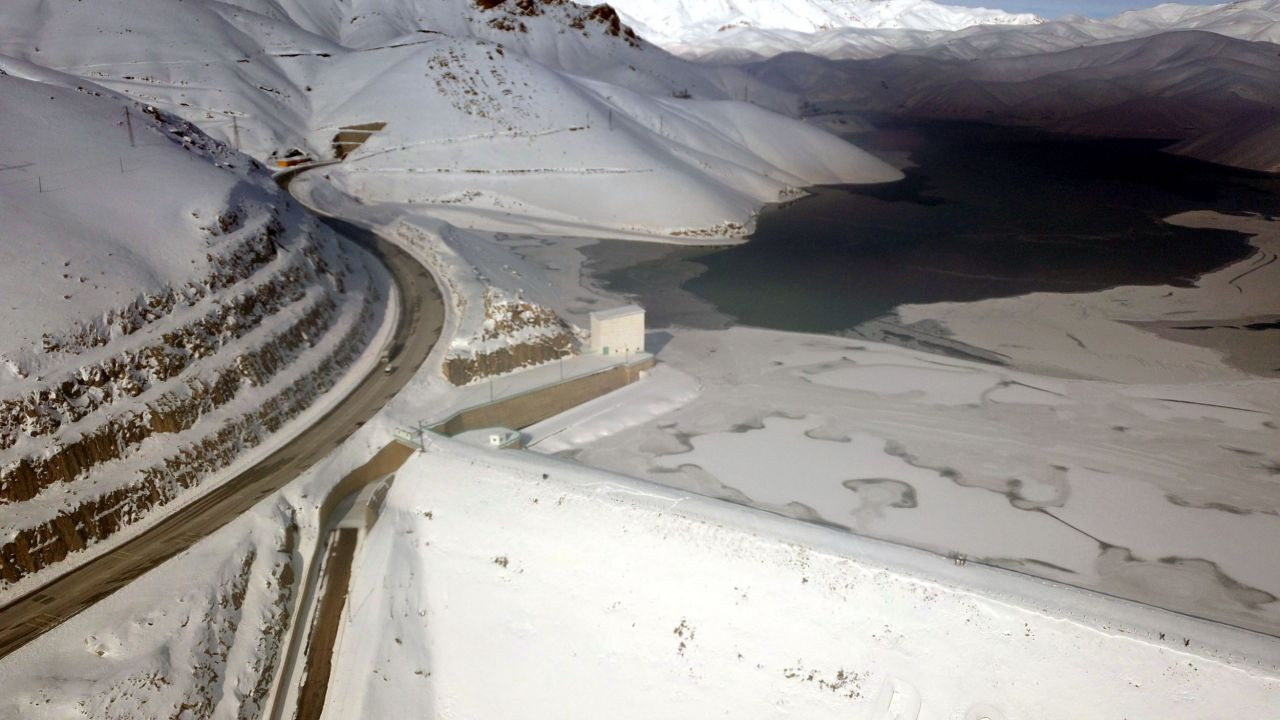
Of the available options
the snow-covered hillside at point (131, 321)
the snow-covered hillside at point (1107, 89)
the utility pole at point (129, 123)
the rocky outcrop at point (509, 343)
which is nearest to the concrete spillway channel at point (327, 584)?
the snow-covered hillside at point (131, 321)

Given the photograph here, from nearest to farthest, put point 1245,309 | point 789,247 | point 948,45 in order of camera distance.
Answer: point 1245,309
point 789,247
point 948,45

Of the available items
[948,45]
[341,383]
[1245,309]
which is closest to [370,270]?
[341,383]

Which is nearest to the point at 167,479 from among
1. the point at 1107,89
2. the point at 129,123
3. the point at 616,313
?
the point at 616,313

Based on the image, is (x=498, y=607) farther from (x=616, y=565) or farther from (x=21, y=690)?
(x=21, y=690)

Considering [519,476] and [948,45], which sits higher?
[948,45]

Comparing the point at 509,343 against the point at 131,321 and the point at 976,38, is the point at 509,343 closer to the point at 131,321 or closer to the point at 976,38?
the point at 131,321

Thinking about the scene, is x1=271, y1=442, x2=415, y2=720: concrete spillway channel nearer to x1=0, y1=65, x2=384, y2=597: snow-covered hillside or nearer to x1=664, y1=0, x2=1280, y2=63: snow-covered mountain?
x1=0, y1=65, x2=384, y2=597: snow-covered hillside

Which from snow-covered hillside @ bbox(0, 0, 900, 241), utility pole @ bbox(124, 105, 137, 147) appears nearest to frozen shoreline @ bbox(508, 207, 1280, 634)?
utility pole @ bbox(124, 105, 137, 147)
